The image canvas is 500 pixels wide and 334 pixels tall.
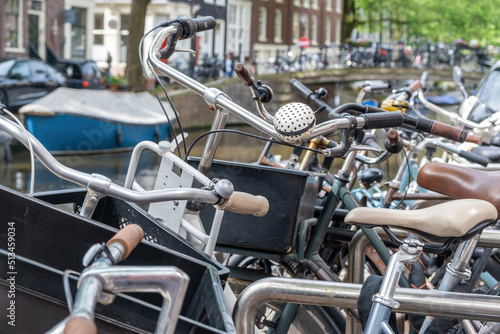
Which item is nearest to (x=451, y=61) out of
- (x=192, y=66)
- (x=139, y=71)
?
(x=192, y=66)

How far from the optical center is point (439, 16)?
86.6ft

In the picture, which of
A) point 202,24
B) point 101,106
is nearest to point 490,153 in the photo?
point 202,24

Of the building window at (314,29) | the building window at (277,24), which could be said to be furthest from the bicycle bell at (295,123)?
the building window at (314,29)

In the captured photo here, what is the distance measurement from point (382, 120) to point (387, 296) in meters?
0.69

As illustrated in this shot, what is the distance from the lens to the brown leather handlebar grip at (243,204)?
4.54 ft

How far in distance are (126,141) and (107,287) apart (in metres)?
13.5

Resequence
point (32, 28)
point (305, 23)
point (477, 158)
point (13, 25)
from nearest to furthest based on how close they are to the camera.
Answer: point (477, 158), point (13, 25), point (32, 28), point (305, 23)

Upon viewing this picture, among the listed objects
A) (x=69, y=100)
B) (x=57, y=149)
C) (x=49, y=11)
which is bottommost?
(x=57, y=149)

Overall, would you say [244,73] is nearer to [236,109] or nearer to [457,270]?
[236,109]

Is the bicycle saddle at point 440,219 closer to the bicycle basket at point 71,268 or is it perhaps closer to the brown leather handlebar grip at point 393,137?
the bicycle basket at point 71,268

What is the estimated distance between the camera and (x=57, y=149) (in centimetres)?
1344

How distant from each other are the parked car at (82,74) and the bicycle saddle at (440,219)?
15697 millimetres

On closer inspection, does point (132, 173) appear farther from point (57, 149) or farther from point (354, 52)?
point (354, 52)

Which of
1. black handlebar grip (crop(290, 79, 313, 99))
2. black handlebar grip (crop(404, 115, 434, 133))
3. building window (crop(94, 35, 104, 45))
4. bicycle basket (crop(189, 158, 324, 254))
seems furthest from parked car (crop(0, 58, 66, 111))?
building window (crop(94, 35, 104, 45))
